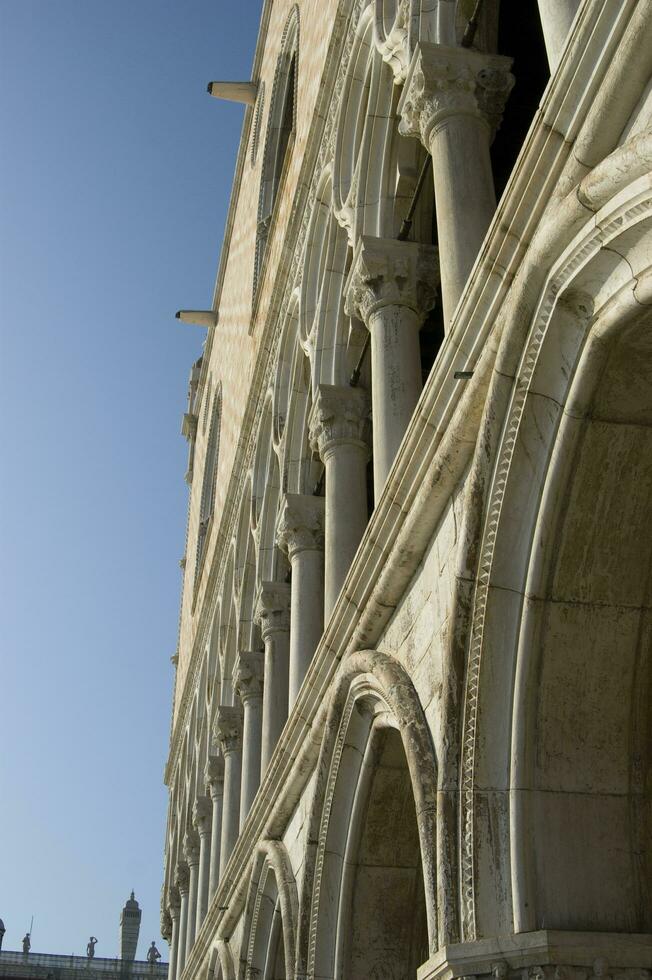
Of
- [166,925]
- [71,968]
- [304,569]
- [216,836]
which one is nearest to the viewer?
[304,569]

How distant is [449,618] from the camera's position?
13.1ft

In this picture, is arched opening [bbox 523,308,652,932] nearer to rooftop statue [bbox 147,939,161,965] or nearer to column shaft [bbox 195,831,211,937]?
column shaft [bbox 195,831,211,937]

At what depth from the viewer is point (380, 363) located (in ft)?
19.9

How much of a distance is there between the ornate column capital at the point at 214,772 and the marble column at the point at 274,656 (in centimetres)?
317

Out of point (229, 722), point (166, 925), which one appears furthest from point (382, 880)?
point (166, 925)

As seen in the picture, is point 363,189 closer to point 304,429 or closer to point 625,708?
point 304,429

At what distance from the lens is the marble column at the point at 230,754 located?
10.9 meters

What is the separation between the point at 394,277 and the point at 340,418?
4.41 feet

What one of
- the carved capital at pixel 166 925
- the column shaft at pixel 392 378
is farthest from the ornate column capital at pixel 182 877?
the column shaft at pixel 392 378

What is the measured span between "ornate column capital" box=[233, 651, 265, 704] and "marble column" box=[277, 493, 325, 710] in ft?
7.01

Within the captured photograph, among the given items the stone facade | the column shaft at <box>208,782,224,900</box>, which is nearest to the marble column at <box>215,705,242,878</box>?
the column shaft at <box>208,782,224,900</box>

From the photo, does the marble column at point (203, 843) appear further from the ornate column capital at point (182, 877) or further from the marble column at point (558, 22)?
the marble column at point (558, 22)

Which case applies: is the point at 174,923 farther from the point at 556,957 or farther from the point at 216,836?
the point at 556,957

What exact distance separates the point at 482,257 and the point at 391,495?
3.95ft
